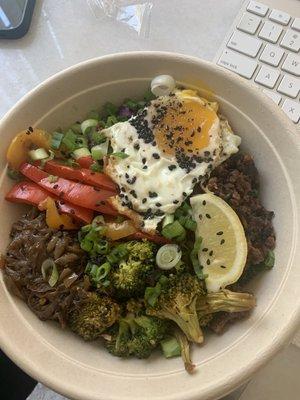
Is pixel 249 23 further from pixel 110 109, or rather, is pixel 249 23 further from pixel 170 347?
pixel 170 347

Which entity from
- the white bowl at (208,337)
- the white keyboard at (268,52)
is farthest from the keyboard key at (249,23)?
the white bowl at (208,337)

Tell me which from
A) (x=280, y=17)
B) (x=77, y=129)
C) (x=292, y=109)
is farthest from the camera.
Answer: (x=280, y=17)

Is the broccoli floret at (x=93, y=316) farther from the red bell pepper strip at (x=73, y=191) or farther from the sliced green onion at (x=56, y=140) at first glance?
the sliced green onion at (x=56, y=140)

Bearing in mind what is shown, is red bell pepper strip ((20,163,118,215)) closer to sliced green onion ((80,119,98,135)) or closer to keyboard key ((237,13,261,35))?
sliced green onion ((80,119,98,135))

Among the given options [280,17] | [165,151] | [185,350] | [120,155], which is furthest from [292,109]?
[185,350]

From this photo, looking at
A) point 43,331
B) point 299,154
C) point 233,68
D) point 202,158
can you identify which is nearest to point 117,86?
point 202,158

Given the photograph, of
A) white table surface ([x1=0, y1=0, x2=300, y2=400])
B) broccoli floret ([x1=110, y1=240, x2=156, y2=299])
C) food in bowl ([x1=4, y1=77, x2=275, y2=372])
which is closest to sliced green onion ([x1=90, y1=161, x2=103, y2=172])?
food in bowl ([x1=4, y1=77, x2=275, y2=372])
